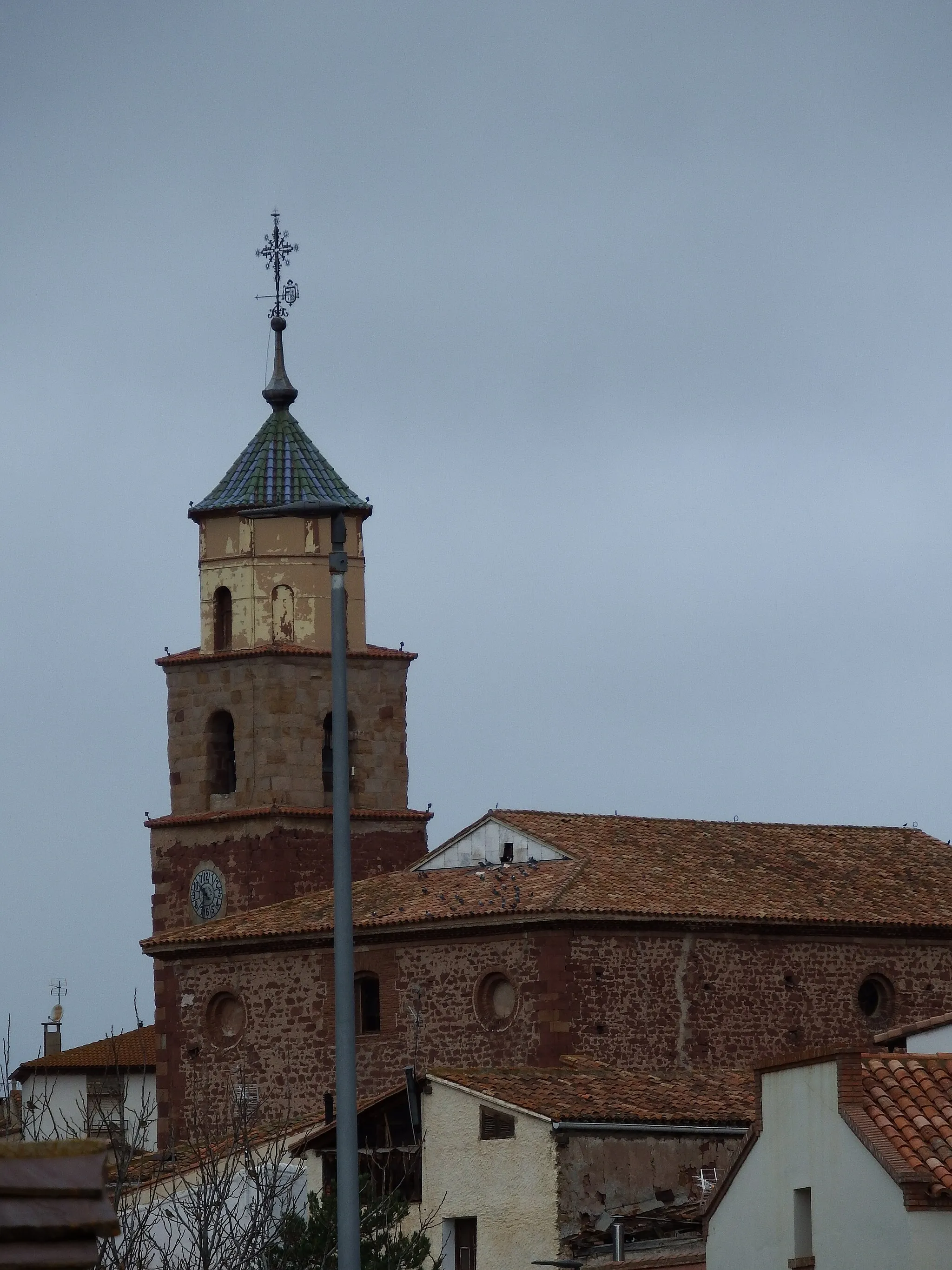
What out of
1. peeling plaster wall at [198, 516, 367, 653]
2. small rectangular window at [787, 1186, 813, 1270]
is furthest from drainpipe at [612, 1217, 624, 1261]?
peeling plaster wall at [198, 516, 367, 653]

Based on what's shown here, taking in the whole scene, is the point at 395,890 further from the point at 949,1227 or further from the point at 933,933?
the point at 949,1227

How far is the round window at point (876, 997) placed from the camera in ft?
150

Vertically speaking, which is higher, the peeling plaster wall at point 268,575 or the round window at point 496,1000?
the peeling plaster wall at point 268,575

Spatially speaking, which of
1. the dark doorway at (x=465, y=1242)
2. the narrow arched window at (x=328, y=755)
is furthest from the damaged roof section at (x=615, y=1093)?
the narrow arched window at (x=328, y=755)

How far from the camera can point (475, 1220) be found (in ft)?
129

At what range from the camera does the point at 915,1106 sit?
29188 millimetres

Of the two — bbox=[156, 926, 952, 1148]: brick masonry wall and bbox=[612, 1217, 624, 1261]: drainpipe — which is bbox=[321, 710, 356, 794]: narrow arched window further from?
bbox=[612, 1217, 624, 1261]: drainpipe

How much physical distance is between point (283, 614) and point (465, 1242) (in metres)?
18.7

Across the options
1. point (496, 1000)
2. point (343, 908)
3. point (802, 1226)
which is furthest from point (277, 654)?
point (343, 908)

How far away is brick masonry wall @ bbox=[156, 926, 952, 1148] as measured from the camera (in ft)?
142

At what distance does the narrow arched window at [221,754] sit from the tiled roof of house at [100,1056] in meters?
A: 11.2

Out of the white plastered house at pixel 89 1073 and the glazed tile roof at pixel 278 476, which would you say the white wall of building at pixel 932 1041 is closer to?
the glazed tile roof at pixel 278 476

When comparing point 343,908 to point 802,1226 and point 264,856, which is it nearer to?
point 802,1226

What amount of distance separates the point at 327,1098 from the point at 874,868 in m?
10.6
